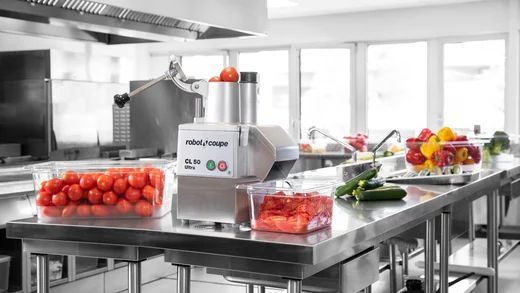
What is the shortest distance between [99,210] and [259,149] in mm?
566

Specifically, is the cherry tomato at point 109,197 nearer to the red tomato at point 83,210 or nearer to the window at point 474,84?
the red tomato at point 83,210

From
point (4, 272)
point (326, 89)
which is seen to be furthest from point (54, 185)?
point (326, 89)

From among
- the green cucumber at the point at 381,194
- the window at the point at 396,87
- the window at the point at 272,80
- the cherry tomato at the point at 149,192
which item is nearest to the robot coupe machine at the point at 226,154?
the cherry tomato at the point at 149,192

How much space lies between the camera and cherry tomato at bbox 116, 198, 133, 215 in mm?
2318

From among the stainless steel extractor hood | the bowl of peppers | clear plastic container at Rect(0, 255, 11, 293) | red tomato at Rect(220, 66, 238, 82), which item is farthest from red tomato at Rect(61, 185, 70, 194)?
clear plastic container at Rect(0, 255, 11, 293)

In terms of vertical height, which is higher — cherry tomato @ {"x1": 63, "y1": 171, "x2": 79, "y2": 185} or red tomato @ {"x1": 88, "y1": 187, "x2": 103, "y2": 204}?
cherry tomato @ {"x1": 63, "y1": 171, "x2": 79, "y2": 185}

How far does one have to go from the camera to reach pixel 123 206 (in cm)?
232

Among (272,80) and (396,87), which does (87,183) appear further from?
(272,80)

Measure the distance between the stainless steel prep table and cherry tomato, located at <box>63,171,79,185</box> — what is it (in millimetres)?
129

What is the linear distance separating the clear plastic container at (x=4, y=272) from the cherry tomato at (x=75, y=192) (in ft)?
7.22

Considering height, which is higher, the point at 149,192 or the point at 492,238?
the point at 149,192

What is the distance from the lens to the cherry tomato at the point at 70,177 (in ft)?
7.61

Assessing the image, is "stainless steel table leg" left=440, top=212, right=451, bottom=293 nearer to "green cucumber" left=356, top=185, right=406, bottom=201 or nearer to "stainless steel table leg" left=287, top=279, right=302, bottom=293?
"green cucumber" left=356, top=185, right=406, bottom=201

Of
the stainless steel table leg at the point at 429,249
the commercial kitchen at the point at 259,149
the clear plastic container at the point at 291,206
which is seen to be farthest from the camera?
the stainless steel table leg at the point at 429,249
